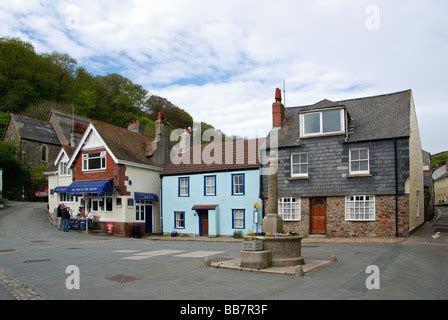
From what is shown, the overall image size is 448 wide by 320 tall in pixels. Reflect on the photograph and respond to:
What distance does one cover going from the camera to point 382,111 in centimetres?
2553

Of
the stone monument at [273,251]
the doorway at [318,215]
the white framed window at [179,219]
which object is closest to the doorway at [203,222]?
the white framed window at [179,219]

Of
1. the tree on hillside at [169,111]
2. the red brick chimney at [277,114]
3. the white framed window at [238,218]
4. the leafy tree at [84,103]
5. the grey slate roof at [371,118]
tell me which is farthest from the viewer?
the tree on hillside at [169,111]

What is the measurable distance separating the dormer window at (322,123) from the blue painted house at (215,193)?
13.7ft

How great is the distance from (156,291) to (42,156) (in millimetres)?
51438

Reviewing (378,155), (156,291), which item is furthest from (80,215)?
(156,291)

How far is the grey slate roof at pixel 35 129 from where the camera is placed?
53.7 metres

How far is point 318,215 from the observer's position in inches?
1003

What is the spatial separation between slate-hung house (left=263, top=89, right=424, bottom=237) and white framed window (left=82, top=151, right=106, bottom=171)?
42.3ft

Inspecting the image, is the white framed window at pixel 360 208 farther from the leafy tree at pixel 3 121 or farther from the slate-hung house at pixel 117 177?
the leafy tree at pixel 3 121

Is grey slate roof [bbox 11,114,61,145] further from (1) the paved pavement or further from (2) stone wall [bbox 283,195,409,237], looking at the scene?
(2) stone wall [bbox 283,195,409,237]

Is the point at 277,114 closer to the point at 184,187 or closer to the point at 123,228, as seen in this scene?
the point at 184,187

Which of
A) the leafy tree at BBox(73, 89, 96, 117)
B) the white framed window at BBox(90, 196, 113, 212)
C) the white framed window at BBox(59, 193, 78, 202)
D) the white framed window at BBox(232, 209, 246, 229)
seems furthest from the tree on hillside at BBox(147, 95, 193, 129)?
the white framed window at BBox(232, 209, 246, 229)

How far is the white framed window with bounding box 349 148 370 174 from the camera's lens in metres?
24.3

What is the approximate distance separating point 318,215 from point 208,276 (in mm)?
15233
